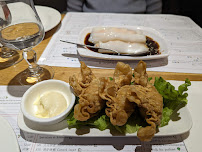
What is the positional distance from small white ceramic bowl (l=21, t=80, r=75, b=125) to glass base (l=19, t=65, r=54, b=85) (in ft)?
0.86

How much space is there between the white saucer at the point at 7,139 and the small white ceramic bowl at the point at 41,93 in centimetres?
10

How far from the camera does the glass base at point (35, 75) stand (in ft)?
4.09

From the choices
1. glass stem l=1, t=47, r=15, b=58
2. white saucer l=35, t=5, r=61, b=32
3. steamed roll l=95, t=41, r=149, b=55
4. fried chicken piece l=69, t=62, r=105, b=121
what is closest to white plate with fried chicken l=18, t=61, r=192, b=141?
fried chicken piece l=69, t=62, r=105, b=121

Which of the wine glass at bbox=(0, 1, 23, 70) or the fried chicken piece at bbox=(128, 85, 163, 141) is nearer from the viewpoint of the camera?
the fried chicken piece at bbox=(128, 85, 163, 141)

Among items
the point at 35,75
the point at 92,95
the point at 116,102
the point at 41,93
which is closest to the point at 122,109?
the point at 116,102

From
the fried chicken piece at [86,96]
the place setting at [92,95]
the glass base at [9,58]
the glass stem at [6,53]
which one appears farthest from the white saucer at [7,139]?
the glass stem at [6,53]

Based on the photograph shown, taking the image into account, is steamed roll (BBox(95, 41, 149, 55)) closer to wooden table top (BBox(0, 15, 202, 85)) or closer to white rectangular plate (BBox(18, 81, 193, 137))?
wooden table top (BBox(0, 15, 202, 85))

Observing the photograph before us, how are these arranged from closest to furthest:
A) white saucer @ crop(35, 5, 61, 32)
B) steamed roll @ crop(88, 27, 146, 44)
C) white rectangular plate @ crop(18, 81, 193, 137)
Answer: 1. white rectangular plate @ crop(18, 81, 193, 137)
2. steamed roll @ crop(88, 27, 146, 44)
3. white saucer @ crop(35, 5, 61, 32)

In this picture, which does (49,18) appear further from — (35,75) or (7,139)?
(7,139)

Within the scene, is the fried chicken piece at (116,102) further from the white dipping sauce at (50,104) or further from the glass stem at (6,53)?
the glass stem at (6,53)

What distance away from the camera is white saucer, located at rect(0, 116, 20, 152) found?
2.26ft

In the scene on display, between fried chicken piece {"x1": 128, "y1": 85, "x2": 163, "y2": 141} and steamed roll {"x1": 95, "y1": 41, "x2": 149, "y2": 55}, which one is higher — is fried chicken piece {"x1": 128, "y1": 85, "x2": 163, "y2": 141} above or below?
above

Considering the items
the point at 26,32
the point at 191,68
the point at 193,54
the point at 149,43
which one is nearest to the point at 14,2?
the point at 26,32

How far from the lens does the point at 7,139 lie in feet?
2.37
